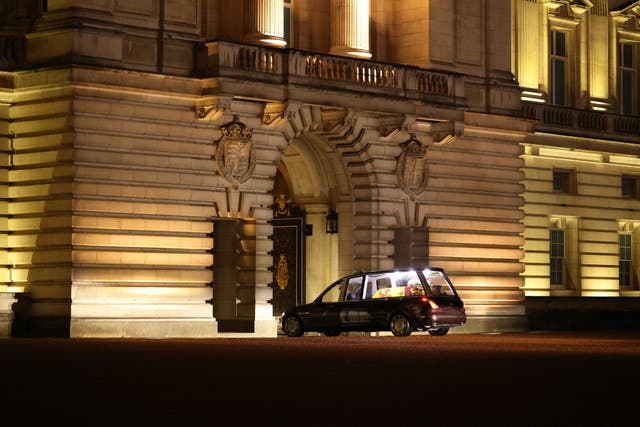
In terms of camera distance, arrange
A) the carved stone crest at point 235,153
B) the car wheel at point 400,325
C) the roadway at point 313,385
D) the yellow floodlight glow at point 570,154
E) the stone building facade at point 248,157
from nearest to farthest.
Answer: the roadway at point 313,385, the stone building facade at point 248,157, the car wheel at point 400,325, the carved stone crest at point 235,153, the yellow floodlight glow at point 570,154

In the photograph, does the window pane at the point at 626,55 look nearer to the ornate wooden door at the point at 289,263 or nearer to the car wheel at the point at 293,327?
the ornate wooden door at the point at 289,263

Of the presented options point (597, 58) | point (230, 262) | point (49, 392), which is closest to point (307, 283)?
point (230, 262)

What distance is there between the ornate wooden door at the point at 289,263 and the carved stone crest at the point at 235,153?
5808 mm

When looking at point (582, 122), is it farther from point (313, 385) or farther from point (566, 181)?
point (313, 385)

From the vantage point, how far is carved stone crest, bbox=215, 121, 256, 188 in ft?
146

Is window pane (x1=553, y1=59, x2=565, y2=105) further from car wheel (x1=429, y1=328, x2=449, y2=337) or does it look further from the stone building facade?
car wheel (x1=429, y1=328, x2=449, y2=337)

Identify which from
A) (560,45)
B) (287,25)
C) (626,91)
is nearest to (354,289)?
(287,25)

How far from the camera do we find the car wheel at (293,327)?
43.9m

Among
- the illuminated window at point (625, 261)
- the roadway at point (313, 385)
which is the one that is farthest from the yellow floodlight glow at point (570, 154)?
the roadway at point (313, 385)

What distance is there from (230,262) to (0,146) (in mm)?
7400

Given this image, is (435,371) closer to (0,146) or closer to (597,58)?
(0,146)

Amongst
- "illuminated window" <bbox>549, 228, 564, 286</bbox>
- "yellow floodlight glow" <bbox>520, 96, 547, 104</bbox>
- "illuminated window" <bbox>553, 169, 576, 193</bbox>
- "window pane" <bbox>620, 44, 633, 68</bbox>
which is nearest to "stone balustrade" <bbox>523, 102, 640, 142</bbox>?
"yellow floodlight glow" <bbox>520, 96, 547, 104</bbox>

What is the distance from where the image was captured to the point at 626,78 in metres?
62.9

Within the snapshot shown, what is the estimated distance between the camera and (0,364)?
84.3 feet
